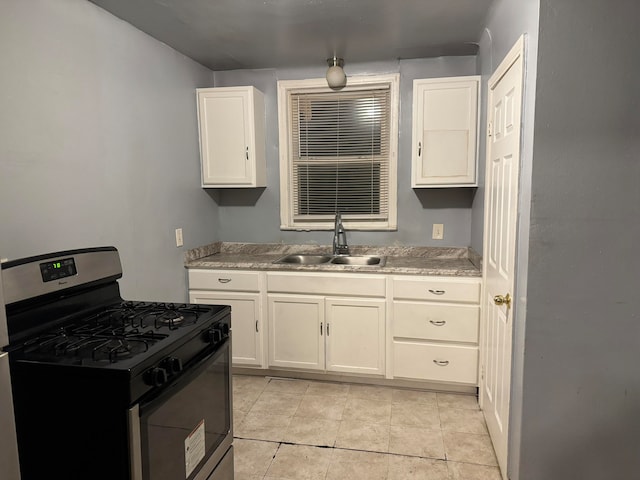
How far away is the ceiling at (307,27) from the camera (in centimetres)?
225

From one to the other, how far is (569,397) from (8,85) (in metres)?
2.49

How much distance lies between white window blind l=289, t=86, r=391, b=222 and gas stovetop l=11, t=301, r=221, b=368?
6.12 feet

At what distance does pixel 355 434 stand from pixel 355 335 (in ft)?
2.23

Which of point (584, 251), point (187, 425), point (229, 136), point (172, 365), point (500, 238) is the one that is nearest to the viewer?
point (172, 365)

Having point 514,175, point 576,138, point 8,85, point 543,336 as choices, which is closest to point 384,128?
point 514,175

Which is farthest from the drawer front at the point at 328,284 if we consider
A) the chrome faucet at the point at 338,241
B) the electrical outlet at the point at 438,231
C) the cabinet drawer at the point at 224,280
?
the electrical outlet at the point at 438,231

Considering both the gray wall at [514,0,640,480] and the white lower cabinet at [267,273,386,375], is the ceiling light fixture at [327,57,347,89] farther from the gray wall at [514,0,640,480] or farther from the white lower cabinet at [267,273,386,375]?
the gray wall at [514,0,640,480]

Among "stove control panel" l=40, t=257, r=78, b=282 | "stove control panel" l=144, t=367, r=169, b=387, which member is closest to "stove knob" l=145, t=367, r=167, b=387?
"stove control panel" l=144, t=367, r=169, b=387

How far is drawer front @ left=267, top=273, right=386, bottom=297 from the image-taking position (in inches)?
114

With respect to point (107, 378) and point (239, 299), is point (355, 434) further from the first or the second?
point (107, 378)

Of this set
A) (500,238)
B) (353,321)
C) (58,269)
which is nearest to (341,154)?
(353,321)

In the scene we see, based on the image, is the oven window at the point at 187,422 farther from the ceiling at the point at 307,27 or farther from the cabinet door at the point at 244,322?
the ceiling at the point at 307,27

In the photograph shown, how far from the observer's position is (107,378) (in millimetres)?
1202

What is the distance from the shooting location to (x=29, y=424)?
129cm
